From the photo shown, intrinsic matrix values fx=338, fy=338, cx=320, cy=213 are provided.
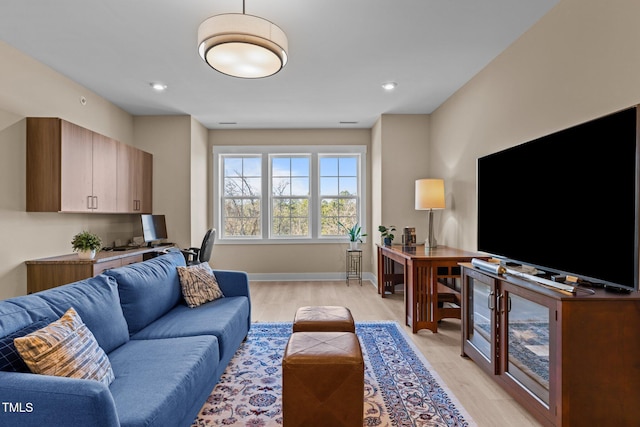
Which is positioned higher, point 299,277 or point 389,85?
point 389,85

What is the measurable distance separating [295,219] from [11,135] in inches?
153

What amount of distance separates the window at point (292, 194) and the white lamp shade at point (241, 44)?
356 centimetres

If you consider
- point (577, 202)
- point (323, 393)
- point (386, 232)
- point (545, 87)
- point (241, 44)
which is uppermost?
point (241, 44)

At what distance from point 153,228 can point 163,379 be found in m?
3.64

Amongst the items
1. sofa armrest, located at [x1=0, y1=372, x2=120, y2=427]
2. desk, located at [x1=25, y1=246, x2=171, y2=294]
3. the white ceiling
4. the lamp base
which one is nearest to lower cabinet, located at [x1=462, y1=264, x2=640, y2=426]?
sofa armrest, located at [x1=0, y1=372, x2=120, y2=427]

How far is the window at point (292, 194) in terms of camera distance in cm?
598

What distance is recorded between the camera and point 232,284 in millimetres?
3180

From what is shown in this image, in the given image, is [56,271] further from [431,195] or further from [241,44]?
[431,195]

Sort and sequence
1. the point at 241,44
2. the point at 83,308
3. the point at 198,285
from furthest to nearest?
the point at 198,285
the point at 241,44
the point at 83,308

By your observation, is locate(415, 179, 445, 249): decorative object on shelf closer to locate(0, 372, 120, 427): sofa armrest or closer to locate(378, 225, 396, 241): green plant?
locate(378, 225, 396, 241): green plant

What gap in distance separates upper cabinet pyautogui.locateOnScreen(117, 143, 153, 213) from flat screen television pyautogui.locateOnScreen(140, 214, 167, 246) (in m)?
0.22

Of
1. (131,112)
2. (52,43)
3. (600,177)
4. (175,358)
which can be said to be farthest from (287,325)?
(131,112)

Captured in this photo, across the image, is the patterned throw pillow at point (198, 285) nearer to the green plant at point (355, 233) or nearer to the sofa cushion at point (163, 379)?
the sofa cushion at point (163, 379)

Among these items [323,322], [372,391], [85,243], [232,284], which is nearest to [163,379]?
[323,322]
